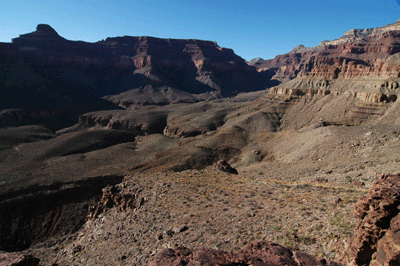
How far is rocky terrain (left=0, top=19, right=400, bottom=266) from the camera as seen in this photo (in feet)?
27.7

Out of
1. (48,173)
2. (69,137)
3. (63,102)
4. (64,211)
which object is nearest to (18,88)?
(63,102)

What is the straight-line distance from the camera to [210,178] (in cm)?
1822

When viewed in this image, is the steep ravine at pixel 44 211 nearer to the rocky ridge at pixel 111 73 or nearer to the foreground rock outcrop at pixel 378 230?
the foreground rock outcrop at pixel 378 230

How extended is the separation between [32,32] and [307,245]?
171 metres

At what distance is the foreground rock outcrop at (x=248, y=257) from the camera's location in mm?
7090

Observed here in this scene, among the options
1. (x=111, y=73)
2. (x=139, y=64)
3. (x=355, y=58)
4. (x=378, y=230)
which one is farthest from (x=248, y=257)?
(x=111, y=73)

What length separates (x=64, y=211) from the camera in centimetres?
2753

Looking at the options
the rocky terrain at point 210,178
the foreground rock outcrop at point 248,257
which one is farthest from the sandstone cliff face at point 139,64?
the foreground rock outcrop at point 248,257

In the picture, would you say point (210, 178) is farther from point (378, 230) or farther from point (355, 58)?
point (355, 58)

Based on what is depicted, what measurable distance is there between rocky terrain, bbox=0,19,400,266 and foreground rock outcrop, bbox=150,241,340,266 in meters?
0.05

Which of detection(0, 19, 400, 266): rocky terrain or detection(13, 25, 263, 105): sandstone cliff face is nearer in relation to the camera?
detection(0, 19, 400, 266): rocky terrain

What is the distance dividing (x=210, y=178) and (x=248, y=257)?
420 inches

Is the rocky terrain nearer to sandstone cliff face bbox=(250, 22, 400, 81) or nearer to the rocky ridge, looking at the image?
Answer: sandstone cliff face bbox=(250, 22, 400, 81)

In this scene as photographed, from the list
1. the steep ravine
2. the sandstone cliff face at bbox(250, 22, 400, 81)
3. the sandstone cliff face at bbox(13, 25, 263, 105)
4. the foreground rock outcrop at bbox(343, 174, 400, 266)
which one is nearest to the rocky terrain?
the foreground rock outcrop at bbox(343, 174, 400, 266)
